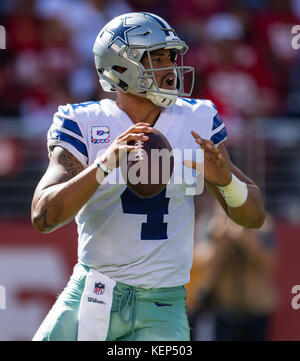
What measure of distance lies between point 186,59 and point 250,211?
4.09 metres

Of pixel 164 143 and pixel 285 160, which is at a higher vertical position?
pixel 164 143

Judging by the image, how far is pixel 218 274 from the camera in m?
5.75

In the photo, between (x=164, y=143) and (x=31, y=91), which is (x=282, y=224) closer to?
(x=31, y=91)

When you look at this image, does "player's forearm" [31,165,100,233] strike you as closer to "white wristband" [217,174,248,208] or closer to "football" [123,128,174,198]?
"football" [123,128,174,198]

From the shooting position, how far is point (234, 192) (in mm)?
3113

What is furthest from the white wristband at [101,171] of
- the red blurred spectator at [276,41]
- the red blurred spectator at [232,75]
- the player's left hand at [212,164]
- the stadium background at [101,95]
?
the red blurred spectator at [276,41]

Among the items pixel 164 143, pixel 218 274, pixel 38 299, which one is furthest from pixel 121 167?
pixel 38 299

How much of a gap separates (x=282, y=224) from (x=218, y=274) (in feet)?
3.10

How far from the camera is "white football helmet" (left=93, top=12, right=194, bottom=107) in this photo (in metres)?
3.16

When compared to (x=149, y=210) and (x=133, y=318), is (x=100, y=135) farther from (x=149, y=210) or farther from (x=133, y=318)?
(x=133, y=318)

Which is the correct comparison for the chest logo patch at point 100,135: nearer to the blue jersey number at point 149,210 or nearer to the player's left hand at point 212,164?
the blue jersey number at point 149,210

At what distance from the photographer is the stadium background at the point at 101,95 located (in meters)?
6.25

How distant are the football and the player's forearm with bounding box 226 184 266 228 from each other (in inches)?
17.3

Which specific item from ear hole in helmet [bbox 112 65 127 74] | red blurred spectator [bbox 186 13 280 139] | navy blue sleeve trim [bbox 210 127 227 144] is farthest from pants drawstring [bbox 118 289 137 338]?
red blurred spectator [bbox 186 13 280 139]
